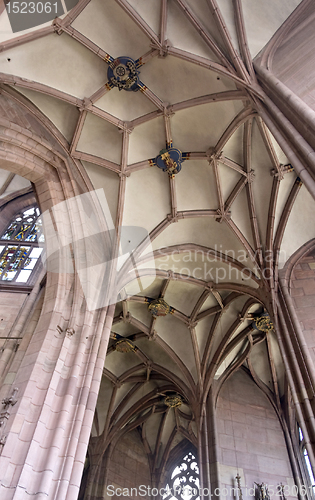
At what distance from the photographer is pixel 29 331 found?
8695 millimetres

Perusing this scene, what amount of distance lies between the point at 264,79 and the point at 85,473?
1673cm

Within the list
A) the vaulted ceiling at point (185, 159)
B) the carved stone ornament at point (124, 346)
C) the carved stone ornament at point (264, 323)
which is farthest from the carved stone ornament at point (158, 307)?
the carved stone ornament at point (264, 323)

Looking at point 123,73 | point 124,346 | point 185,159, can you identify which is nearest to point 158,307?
point 124,346

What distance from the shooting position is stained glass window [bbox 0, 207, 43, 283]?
501 inches

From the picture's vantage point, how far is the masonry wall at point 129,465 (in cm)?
1678

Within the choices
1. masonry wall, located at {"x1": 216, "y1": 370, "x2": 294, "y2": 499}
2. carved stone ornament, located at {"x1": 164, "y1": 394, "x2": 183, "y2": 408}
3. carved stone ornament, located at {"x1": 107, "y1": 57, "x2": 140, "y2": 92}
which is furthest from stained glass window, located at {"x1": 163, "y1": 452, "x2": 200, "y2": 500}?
carved stone ornament, located at {"x1": 107, "y1": 57, "x2": 140, "y2": 92}

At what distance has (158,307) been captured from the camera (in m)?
14.7

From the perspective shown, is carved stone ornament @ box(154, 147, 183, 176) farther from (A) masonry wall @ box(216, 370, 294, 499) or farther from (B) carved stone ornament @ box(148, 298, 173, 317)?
(A) masonry wall @ box(216, 370, 294, 499)

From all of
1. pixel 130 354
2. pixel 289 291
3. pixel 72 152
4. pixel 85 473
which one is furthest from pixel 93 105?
pixel 85 473

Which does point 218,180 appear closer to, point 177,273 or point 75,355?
point 177,273

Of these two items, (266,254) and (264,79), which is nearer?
(264,79)

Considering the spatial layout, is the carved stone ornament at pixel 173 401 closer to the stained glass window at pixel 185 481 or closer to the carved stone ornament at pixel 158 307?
the stained glass window at pixel 185 481

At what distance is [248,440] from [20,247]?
37.4 ft

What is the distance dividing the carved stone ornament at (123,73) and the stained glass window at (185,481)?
16.6 meters
